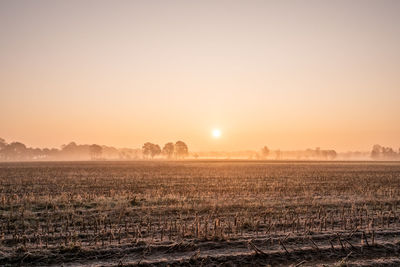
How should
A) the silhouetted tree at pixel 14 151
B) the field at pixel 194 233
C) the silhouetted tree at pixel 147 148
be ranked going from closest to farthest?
the field at pixel 194 233, the silhouetted tree at pixel 147 148, the silhouetted tree at pixel 14 151

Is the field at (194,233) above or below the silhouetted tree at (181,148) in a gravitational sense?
below

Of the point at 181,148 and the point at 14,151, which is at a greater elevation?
the point at 181,148

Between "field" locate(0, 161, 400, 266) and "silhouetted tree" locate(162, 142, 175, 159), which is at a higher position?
"silhouetted tree" locate(162, 142, 175, 159)

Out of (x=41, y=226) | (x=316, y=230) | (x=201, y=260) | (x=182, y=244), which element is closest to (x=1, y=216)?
(x=41, y=226)

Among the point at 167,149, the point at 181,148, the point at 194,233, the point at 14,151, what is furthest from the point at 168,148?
the point at 194,233

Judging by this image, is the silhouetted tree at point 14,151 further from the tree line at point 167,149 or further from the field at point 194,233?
the field at point 194,233

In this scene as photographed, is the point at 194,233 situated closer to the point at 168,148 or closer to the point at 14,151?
the point at 168,148

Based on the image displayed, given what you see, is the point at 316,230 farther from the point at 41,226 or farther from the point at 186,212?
the point at 41,226

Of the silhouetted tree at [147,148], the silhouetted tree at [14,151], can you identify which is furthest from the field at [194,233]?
the silhouetted tree at [14,151]

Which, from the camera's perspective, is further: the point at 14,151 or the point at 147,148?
the point at 14,151

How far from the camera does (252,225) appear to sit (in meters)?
10.6

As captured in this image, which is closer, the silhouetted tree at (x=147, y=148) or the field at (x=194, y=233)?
the field at (x=194, y=233)

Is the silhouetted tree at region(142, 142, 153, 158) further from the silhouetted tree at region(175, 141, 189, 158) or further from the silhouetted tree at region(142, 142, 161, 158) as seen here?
the silhouetted tree at region(175, 141, 189, 158)

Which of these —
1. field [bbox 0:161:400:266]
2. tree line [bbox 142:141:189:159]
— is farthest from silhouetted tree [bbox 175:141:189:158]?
field [bbox 0:161:400:266]
